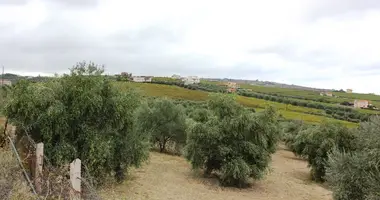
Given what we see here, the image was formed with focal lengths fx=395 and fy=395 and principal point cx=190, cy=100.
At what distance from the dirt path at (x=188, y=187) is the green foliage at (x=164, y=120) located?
274cm

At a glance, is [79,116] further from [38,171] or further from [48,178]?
[48,178]

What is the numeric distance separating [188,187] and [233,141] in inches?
160

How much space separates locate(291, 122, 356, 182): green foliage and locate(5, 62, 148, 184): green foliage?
15716 millimetres

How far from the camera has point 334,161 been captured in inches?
648

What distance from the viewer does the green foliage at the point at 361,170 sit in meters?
14.5

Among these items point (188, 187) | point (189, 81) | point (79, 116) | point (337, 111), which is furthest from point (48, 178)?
point (189, 81)

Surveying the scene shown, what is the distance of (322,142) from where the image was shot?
28266 millimetres

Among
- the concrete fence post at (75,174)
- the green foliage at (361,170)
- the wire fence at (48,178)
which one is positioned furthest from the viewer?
the green foliage at (361,170)

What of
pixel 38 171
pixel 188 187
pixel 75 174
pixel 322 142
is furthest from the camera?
pixel 322 142

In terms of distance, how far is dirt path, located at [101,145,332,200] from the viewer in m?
17.1

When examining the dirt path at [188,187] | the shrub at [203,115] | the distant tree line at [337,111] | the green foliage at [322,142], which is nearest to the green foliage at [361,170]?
the dirt path at [188,187]

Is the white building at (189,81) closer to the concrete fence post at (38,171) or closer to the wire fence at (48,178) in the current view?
the wire fence at (48,178)

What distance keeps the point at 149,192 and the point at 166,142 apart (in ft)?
57.3


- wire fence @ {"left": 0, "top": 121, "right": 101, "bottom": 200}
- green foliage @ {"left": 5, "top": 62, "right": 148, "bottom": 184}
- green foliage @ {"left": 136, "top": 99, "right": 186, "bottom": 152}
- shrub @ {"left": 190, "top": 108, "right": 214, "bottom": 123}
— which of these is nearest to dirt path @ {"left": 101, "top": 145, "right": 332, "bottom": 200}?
green foliage @ {"left": 5, "top": 62, "right": 148, "bottom": 184}
